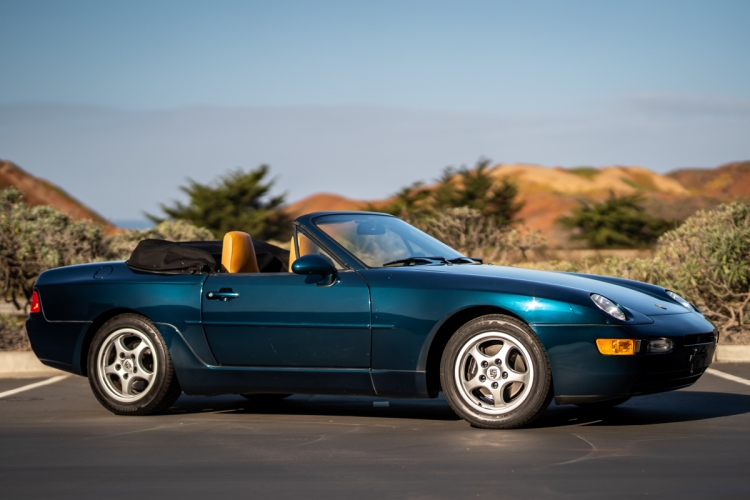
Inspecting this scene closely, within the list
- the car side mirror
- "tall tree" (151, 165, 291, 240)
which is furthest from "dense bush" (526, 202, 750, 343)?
"tall tree" (151, 165, 291, 240)

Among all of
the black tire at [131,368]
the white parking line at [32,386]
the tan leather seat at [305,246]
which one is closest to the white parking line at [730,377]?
the tan leather seat at [305,246]

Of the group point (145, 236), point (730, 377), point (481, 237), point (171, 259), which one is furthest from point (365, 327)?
point (481, 237)

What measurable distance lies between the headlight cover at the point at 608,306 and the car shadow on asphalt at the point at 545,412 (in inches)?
32.8

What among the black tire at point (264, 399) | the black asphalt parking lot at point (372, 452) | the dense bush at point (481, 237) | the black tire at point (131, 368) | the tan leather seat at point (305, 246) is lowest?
the black tire at point (264, 399)

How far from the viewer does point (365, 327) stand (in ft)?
22.1

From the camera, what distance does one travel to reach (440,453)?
572cm

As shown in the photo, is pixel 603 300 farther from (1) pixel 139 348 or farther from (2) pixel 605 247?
(2) pixel 605 247

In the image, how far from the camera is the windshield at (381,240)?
7188 millimetres

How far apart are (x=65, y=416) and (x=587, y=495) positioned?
14.4 ft

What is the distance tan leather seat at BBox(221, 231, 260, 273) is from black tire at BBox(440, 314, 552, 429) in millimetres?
1906

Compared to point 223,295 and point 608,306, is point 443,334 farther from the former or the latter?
point 223,295

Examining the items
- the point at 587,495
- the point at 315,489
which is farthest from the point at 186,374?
the point at 587,495

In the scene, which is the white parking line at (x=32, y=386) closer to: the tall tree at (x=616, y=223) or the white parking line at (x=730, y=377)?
the white parking line at (x=730, y=377)

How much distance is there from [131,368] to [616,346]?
3.52 meters
